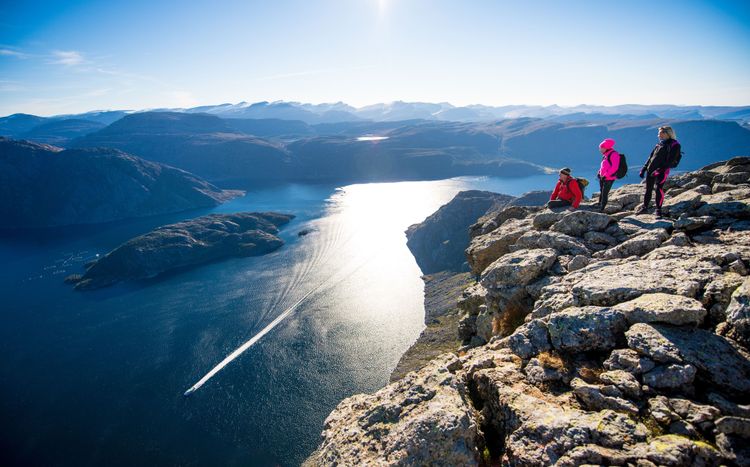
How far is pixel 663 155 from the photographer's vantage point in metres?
15.3

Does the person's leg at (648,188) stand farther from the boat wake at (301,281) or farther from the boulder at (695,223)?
the boat wake at (301,281)

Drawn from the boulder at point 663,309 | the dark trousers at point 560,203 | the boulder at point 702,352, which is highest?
the dark trousers at point 560,203

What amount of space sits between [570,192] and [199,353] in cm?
6534

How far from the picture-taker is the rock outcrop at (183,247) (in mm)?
103312

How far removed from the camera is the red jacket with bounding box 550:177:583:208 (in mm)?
18609

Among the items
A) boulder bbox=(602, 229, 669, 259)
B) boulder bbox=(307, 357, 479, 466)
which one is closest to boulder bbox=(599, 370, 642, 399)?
boulder bbox=(307, 357, 479, 466)

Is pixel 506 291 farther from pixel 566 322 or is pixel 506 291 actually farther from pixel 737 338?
pixel 737 338

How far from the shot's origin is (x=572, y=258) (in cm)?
1384

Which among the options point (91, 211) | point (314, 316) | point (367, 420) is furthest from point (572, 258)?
point (91, 211)

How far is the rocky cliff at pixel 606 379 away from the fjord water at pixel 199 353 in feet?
132

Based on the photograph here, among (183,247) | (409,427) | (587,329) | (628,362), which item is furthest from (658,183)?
(183,247)

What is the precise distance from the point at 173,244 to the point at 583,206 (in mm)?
125662

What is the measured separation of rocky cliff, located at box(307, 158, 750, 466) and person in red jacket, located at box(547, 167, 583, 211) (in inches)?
206

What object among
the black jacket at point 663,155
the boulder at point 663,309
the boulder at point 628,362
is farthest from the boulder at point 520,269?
the black jacket at point 663,155
